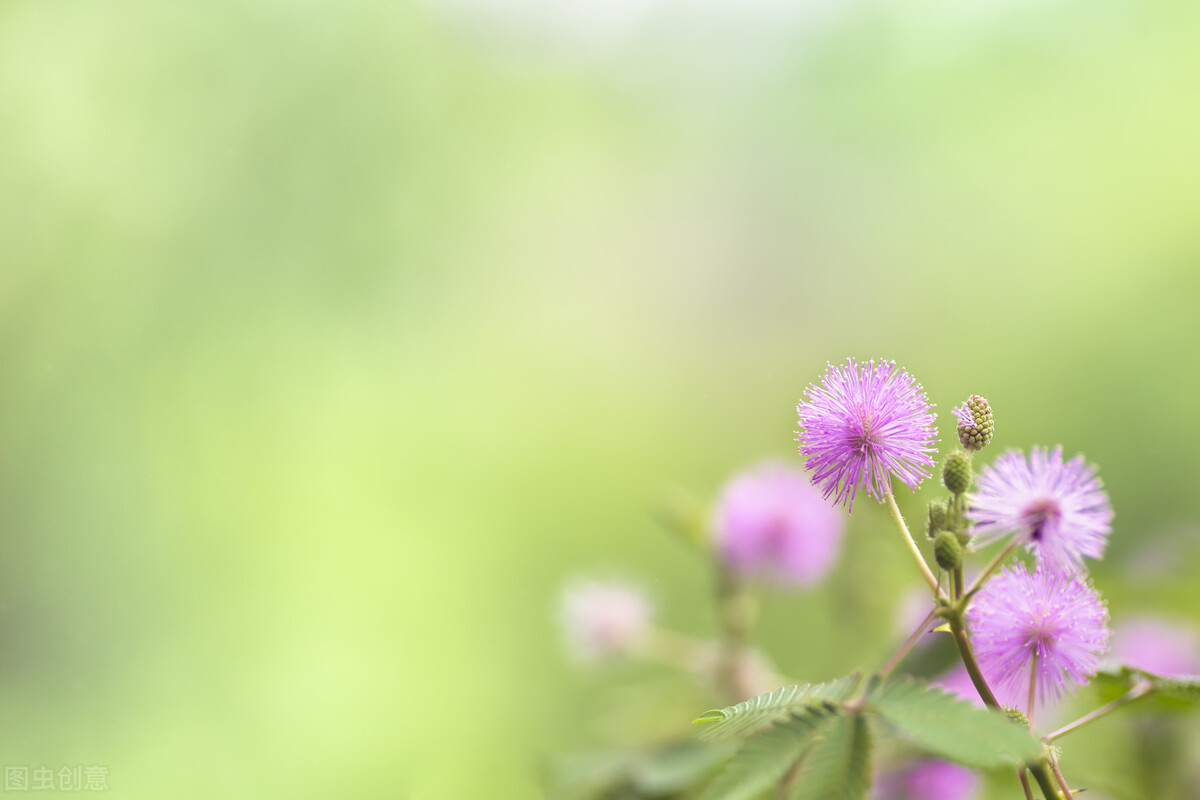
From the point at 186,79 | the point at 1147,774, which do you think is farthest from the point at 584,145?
the point at 1147,774

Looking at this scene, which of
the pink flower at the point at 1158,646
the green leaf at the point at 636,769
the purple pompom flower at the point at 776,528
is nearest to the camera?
the green leaf at the point at 636,769

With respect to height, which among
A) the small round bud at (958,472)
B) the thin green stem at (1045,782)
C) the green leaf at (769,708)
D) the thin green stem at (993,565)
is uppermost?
the small round bud at (958,472)

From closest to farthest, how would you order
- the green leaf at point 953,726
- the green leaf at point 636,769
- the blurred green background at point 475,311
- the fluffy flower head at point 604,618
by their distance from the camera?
the green leaf at point 953,726
the green leaf at point 636,769
the fluffy flower head at point 604,618
the blurred green background at point 475,311

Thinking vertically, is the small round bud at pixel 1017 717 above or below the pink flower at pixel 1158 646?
below

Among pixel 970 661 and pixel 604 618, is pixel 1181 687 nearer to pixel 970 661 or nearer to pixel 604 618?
pixel 970 661

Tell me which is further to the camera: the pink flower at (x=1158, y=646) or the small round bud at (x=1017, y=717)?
the pink flower at (x=1158, y=646)

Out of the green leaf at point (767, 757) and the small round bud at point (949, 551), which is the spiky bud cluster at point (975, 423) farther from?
the green leaf at point (767, 757)

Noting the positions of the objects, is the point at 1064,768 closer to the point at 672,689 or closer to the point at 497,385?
the point at 672,689

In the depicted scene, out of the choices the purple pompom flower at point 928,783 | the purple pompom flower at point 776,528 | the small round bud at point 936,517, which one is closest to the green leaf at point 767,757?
the small round bud at point 936,517

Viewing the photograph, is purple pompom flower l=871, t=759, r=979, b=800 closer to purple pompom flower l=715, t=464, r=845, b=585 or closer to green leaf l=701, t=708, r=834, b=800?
purple pompom flower l=715, t=464, r=845, b=585
